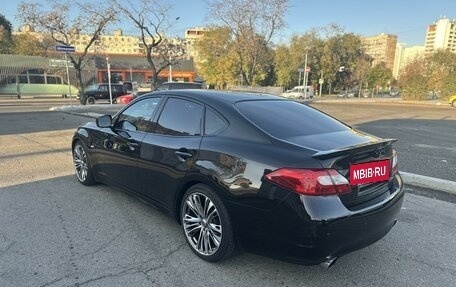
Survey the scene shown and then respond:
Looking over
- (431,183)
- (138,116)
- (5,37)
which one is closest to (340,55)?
(5,37)

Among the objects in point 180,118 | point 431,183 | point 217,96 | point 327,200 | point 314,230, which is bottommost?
point 431,183

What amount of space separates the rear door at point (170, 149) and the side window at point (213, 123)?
0.27 feet

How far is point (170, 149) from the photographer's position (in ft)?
11.1

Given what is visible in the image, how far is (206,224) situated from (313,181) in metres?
1.16

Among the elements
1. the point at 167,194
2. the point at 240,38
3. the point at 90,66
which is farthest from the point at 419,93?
the point at 167,194

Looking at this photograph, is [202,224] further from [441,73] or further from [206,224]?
[441,73]

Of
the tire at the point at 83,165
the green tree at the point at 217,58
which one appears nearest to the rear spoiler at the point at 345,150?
the tire at the point at 83,165

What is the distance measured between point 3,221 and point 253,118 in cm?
316

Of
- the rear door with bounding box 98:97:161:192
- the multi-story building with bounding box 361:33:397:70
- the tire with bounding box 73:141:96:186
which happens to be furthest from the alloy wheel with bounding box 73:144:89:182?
the multi-story building with bounding box 361:33:397:70

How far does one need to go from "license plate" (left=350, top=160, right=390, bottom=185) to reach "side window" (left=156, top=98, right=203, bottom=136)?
1447 millimetres

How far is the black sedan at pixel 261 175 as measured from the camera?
2.44 meters

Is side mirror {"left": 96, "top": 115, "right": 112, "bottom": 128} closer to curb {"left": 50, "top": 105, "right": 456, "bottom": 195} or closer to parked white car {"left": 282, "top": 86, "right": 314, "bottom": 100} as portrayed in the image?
curb {"left": 50, "top": 105, "right": 456, "bottom": 195}

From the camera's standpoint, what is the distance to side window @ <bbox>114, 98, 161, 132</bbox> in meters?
3.93

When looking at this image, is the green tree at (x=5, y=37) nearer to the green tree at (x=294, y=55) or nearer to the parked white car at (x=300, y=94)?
the parked white car at (x=300, y=94)
